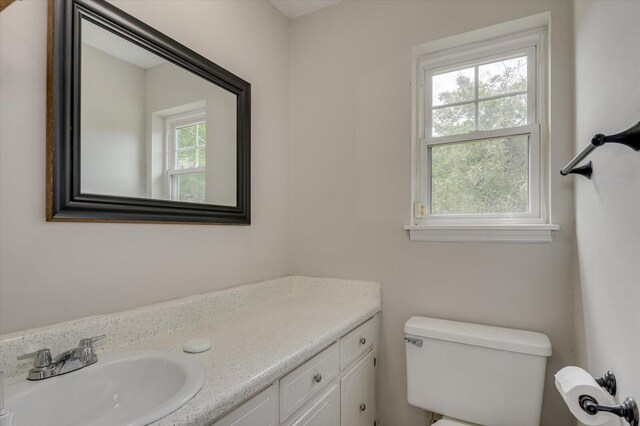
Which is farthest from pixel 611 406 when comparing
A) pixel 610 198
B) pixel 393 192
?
pixel 393 192

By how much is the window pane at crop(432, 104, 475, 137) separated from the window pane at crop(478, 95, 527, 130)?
0.05 metres

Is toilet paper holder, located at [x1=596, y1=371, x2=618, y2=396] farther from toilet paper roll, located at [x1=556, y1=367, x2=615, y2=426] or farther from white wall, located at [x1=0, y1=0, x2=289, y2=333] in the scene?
white wall, located at [x1=0, y1=0, x2=289, y2=333]

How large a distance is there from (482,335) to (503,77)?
1.23 metres

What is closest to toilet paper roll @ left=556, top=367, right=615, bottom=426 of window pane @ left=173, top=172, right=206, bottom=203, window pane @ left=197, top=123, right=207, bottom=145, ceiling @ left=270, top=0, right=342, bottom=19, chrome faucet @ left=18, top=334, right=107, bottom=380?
chrome faucet @ left=18, top=334, right=107, bottom=380

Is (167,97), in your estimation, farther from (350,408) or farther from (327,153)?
(350,408)

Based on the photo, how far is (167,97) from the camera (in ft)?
4.31

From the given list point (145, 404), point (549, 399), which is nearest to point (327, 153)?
point (145, 404)

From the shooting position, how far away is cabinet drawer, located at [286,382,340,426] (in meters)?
1.12

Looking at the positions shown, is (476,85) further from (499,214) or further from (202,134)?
(202,134)

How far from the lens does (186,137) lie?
1.37 metres

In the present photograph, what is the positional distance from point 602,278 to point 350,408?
42.2 inches

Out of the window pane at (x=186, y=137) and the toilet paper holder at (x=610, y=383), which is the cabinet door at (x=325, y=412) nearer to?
the toilet paper holder at (x=610, y=383)

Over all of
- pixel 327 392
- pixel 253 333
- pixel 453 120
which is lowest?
pixel 327 392

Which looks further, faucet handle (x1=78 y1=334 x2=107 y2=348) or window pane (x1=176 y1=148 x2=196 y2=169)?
window pane (x1=176 y1=148 x2=196 y2=169)
